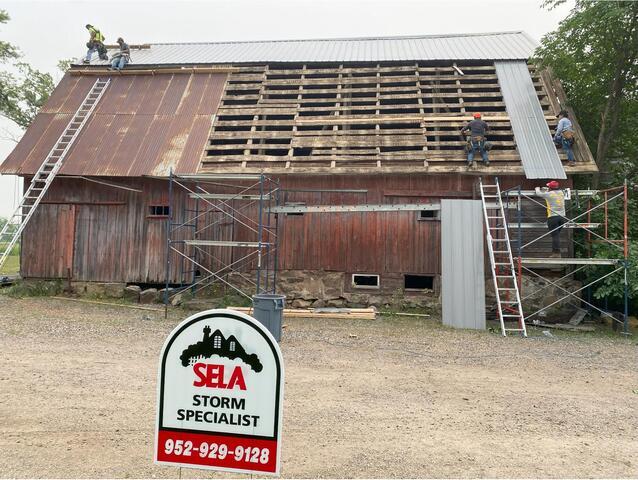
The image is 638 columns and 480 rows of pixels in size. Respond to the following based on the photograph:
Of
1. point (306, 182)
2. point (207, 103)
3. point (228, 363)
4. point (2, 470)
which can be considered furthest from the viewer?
point (207, 103)

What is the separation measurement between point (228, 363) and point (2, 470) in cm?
333

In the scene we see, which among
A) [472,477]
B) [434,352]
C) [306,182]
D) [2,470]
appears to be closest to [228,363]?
[472,477]

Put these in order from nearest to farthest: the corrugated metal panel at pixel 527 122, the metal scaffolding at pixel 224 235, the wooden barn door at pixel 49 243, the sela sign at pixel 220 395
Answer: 1. the sela sign at pixel 220 395
2. the corrugated metal panel at pixel 527 122
3. the metal scaffolding at pixel 224 235
4. the wooden barn door at pixel 49 243

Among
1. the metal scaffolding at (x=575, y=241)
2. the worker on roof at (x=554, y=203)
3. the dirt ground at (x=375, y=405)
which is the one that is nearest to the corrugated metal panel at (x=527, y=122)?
the metal scaffolding at (x=575, y=241)

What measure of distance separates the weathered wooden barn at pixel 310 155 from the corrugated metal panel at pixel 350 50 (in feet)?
1.17

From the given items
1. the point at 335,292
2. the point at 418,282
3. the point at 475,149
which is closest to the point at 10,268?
the point at 335,292

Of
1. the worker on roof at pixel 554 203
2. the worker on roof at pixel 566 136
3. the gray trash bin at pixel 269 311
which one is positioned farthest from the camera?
the worker on roof at pixel 566 136

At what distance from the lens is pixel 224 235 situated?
14320 millimetres

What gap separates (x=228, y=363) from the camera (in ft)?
6.97

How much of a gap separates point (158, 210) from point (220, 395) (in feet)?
45.0

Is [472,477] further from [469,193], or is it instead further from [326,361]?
[469,193]

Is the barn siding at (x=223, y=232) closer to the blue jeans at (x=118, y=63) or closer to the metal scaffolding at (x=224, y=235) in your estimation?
the metal scaffolding at (x=224, y=235)

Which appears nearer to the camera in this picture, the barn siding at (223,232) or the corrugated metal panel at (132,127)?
the barn siding at (223,232)

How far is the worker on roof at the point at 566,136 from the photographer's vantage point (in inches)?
511
